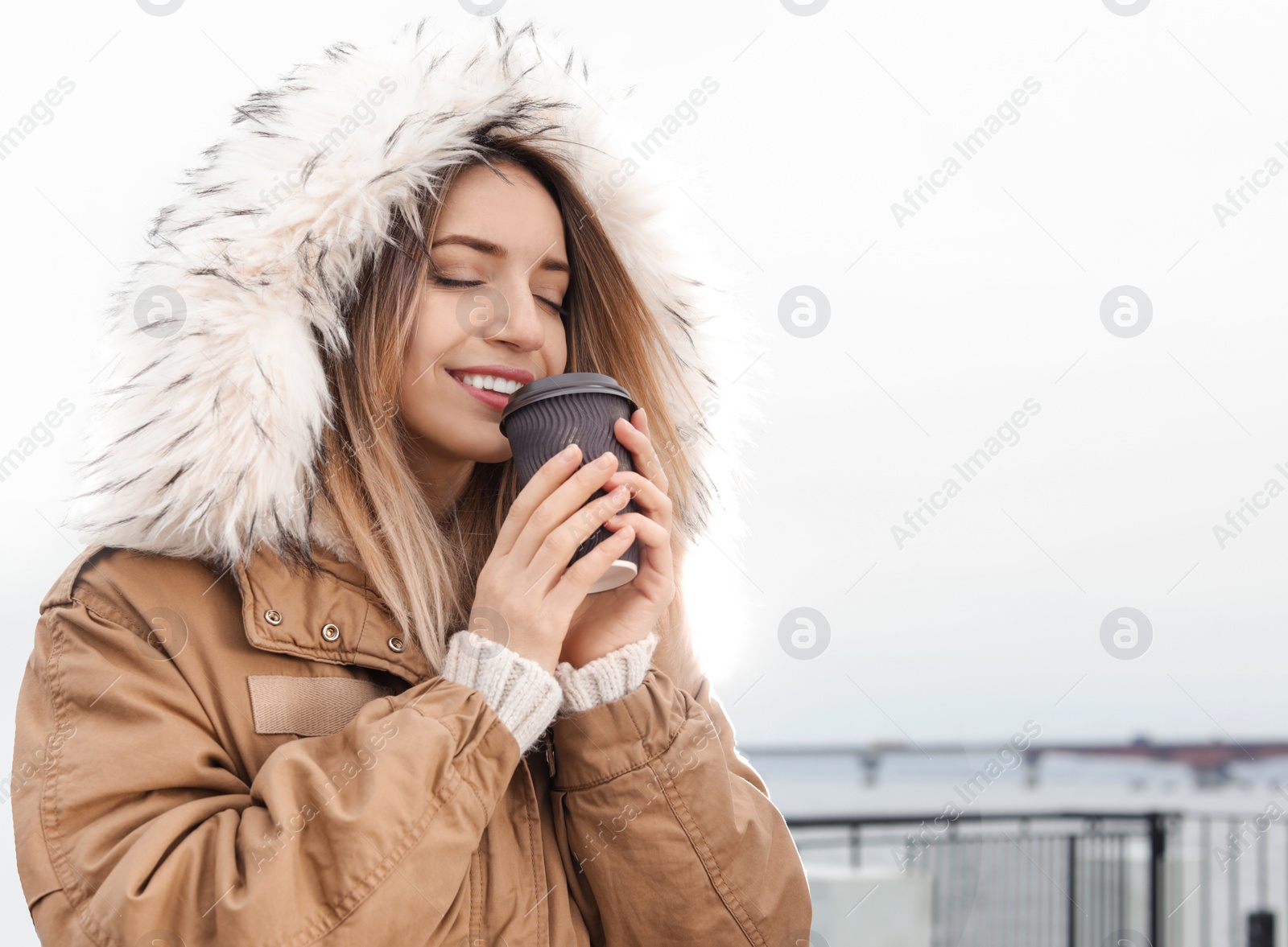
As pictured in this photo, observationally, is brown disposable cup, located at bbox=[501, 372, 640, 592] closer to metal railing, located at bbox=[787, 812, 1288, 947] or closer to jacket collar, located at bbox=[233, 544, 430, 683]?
jacket collar, located at bbox=[233, 544, 430, 683]

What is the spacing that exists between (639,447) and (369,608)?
0.49 metres

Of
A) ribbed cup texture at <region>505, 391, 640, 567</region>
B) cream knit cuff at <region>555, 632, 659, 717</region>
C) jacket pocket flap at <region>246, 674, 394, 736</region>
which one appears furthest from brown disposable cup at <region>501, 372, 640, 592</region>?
jacket pocket flap at <region>246, 674, 394, 736</region>

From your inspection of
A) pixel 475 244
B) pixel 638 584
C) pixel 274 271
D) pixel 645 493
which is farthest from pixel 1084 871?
pixel 274 271

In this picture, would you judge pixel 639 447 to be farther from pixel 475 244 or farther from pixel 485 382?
pixel 475 244

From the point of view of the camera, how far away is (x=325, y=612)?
145cm

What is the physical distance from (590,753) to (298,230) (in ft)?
3.13

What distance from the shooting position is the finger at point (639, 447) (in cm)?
149

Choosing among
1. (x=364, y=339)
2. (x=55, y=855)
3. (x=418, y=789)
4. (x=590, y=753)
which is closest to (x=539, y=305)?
(x=364, y=339)

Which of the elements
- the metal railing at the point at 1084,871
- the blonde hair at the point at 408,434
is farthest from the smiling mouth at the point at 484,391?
the metal railing at the point at 1084,871

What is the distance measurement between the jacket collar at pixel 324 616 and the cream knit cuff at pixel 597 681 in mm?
221

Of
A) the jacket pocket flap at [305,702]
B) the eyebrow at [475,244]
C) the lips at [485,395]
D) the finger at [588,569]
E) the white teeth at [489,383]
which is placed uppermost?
the eyebrow at [475,244]

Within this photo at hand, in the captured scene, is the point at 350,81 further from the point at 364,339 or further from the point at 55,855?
the point at 55,855

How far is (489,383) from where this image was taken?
1.69 metres

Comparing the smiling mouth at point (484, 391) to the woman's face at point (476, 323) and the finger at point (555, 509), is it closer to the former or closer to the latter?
the woman's face at point (476, 323)
